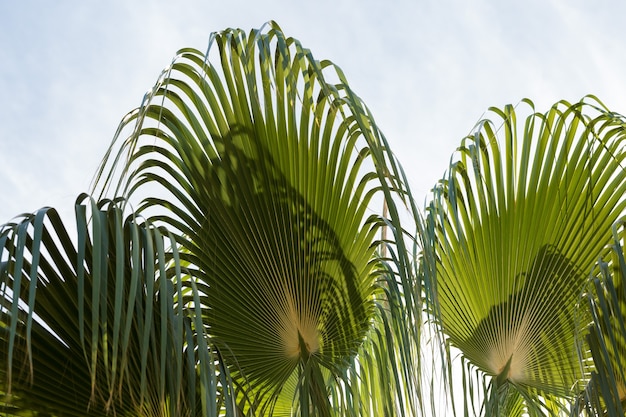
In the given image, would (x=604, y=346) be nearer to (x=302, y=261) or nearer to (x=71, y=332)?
(x=302, y=261)

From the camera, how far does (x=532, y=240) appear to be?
2.90m

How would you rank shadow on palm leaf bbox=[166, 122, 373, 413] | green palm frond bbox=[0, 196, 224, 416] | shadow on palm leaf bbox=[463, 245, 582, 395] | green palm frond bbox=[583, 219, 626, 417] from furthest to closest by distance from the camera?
shadow on palm leaf bbox=[463, 245, 582, 395]
shadow on palm leaf bbox=[166, 122, 373, 413]
green palm frond bbox=[583, 219, 626, 417]
green palm frond bbox=[0, 196, 224, 416]

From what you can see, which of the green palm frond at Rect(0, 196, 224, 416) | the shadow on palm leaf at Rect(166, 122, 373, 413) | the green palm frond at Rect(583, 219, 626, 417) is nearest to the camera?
the green palm frond at Rect(0, 196, 224, 416)

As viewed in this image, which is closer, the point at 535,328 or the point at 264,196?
the point at 264,196

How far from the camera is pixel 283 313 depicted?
2592 millimetres

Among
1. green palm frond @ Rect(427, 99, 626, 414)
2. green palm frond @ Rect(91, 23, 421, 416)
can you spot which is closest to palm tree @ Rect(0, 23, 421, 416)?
green palm frond @ Rect(91, 23, 421, 416)

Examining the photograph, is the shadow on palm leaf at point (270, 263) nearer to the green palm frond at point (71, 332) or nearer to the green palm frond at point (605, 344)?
the green palm frond at point (71, 332)

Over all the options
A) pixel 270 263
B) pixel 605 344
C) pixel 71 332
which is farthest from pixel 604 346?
pixel 71 332

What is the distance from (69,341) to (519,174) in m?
1.75

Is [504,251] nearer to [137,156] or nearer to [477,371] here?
[477,371]

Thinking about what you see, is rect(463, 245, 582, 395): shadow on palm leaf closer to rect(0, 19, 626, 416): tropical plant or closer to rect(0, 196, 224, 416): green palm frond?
rect(0, 19, 626, 416): tropical plant

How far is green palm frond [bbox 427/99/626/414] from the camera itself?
289cm

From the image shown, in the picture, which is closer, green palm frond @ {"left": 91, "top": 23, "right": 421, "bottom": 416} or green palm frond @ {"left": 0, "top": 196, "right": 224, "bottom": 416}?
green palm frond @ {"left": 0, "top": 196, "right": 224, "bottom": 416}

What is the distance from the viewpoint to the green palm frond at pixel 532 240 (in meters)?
2.89
